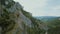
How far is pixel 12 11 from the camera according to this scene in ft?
57.6

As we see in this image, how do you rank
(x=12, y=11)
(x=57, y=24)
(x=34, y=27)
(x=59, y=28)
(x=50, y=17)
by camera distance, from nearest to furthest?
(x=12, y=11), (x=34, y=27), (x=59, y=28), (x=57, y=24), (x=50, y=17)

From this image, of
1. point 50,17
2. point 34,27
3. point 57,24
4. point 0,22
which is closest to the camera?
point 0,22

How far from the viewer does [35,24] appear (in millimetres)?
20547

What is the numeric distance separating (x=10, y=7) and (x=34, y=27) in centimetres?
315

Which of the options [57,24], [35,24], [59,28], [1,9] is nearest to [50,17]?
[57,24]

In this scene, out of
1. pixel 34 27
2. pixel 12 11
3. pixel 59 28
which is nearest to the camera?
pixel 12 11

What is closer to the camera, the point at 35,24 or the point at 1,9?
the point at 1,9

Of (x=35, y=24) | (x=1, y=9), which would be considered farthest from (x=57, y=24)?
(x=1, y=9)

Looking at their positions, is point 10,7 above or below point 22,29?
above

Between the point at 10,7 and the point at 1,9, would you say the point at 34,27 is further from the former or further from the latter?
the point at 1,9

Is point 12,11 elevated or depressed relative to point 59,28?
elevated

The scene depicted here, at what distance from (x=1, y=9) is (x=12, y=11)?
1.23 m

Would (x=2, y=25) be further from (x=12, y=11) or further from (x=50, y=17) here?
(x=50, y=17)

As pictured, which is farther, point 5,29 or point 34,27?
point 34,27
